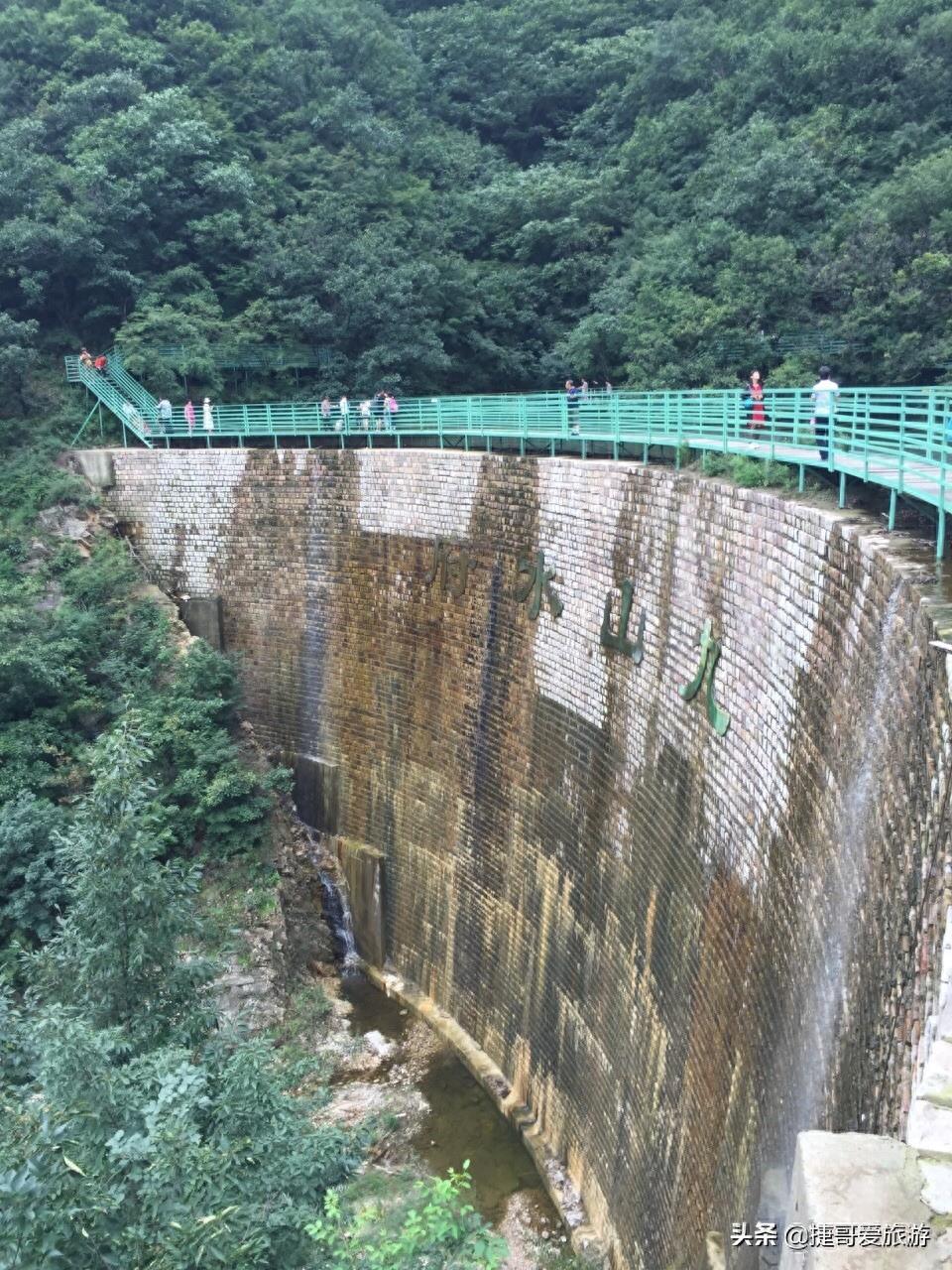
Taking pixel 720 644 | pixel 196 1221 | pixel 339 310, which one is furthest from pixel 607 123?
pixel 196 1221

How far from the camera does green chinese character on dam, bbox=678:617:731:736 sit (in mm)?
9180

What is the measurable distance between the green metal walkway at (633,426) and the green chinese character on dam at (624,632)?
73.5 inches

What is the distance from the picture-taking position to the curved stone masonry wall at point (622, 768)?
6.11 m

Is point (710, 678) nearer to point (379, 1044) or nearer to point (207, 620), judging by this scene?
point (379, 1044)

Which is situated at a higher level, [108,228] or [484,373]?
[108,228]

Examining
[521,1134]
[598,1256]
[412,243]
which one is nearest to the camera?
[598,1256]

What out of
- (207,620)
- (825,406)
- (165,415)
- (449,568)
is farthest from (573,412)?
(165,415)

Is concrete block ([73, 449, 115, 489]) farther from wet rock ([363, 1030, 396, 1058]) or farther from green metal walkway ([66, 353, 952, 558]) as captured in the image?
wet rock ([363, 1030, 396, 1058])

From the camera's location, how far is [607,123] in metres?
30.2

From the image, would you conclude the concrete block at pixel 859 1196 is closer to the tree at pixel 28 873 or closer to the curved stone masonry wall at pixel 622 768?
the curved stone masonry wall at pixel 622 768

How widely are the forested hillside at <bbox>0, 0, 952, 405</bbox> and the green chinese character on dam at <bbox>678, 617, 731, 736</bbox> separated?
37.8 ft

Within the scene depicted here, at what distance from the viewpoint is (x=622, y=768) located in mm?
11375

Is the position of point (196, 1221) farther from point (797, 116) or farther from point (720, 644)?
point (797, 116)

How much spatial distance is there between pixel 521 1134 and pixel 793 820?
7762 mm
